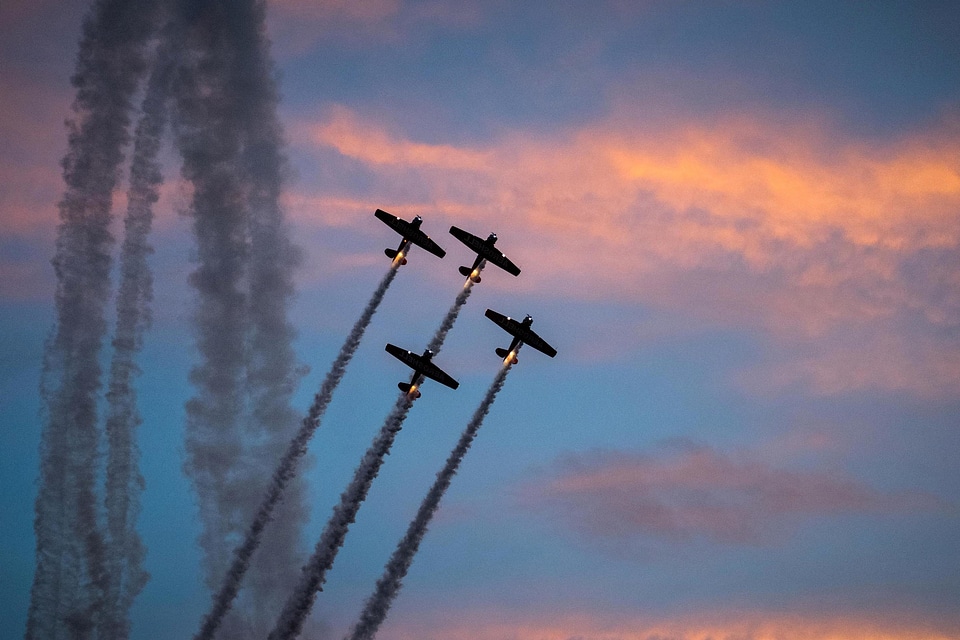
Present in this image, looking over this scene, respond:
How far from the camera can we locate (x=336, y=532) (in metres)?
143

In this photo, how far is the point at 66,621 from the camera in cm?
13988

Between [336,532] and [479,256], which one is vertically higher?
[479,256]

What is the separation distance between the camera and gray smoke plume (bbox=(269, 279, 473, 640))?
14138 centimetres

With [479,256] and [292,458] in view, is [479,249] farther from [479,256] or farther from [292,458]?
[292,458]

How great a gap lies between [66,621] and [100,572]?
17.8 feet

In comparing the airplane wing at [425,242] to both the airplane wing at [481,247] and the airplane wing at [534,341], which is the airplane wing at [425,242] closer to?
the airplane wing at [481,247]

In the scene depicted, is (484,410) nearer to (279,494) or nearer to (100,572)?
(279,494)

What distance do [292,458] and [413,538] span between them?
14108mm

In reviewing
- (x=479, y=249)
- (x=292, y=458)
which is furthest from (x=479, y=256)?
(x=292, y=458)

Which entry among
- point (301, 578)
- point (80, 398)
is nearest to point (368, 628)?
point (301, 578)

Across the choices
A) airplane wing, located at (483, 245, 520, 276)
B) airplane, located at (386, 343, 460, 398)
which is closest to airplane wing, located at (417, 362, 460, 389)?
airplane, located at (386, 343, 460, 398)

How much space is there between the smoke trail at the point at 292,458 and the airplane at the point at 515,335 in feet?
36.8

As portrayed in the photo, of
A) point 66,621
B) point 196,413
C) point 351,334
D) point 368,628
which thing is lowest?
point 66,621

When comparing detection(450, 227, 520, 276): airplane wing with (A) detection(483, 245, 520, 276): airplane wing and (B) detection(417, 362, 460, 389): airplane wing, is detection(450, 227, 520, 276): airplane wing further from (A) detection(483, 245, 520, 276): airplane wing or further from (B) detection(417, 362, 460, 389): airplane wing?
(B) detection(417, 362, 460, 389): airplane wing
